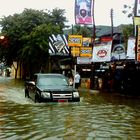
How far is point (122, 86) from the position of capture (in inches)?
1239

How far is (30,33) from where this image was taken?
59.1 m

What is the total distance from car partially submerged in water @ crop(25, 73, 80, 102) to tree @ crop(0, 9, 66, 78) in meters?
32.0

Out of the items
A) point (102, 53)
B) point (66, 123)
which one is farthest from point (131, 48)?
point (66, 123)

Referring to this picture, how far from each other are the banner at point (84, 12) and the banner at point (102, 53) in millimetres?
2048

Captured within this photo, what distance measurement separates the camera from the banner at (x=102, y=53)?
30.0 m

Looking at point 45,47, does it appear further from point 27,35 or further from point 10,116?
point 10,116

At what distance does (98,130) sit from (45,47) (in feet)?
139

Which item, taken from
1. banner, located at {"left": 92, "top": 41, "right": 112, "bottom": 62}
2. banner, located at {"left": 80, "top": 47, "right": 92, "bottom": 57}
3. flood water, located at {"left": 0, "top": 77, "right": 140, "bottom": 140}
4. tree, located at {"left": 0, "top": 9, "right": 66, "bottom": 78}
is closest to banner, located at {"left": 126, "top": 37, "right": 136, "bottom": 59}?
banner, located at {"left": 92, "top": 41, "right": 112, "bottom": 62}

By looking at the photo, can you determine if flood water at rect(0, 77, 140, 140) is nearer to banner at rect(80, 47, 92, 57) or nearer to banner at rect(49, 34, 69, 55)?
banner at rect(80, 47, 92, 57)

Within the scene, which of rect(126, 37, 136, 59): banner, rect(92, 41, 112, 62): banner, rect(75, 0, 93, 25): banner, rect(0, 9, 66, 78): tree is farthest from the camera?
rect(0, 9, 66, 78): tree

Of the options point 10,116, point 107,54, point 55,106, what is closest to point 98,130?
point 10,116

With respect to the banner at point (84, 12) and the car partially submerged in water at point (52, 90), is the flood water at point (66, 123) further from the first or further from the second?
the banner at point (84, 12)

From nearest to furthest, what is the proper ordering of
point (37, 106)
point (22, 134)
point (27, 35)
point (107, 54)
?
1. point (22, 134)
2. point (37, 106)
3. point (107, 54)
4. point (27, 35)

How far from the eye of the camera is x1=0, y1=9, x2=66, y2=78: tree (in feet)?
182
